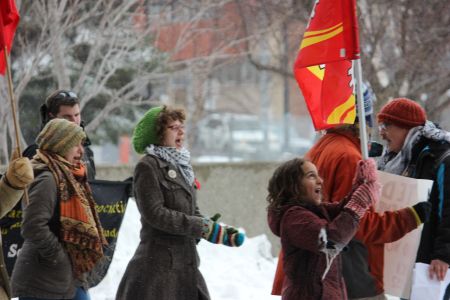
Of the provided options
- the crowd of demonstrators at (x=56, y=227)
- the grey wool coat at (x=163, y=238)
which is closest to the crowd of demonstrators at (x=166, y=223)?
the grey wool coat at (x=163, y=238)

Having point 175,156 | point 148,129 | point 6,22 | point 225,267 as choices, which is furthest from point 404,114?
point 225,267

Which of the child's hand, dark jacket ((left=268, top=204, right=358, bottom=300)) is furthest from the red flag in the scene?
the child's hand

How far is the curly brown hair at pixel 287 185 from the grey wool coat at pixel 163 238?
723 millimetres

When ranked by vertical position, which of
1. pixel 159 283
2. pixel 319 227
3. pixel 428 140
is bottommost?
pixel 159 283

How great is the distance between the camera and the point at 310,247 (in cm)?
488

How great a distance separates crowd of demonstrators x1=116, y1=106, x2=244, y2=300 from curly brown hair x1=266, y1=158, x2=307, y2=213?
66 cm

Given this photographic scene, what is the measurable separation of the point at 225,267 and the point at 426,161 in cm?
480

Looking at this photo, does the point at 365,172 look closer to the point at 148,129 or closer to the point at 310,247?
the point at 310,247

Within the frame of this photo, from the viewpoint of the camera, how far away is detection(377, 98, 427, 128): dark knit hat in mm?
5727

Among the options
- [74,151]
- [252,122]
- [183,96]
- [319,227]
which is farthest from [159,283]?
[252,122]

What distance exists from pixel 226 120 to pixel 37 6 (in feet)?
50.2

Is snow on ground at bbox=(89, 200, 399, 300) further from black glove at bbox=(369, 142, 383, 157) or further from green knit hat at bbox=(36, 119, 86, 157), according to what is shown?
green knit hat at bbox=(36, 119, 86, 157)

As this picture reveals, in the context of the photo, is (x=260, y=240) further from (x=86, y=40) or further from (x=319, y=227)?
(x=319, y=227)

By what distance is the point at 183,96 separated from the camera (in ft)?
73.5
